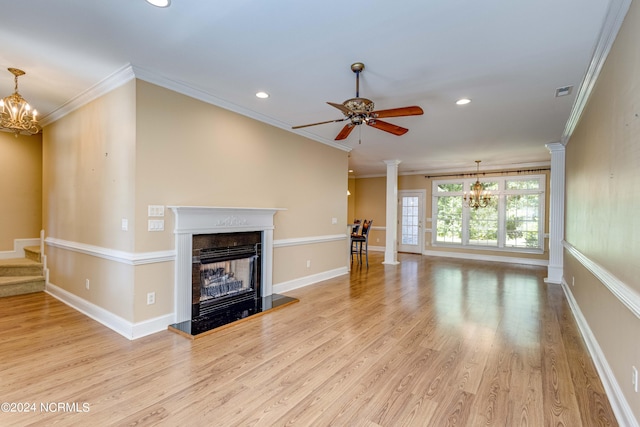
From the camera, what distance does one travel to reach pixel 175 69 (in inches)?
120

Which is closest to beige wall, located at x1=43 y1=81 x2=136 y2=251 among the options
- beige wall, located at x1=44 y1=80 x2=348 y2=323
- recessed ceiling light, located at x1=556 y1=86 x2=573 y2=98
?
beige wall, located at x1=44 y1=80 x2=348 y2=323

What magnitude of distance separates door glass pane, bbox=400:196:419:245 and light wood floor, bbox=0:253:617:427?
571 cm

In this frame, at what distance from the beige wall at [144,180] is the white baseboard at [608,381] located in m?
3.72

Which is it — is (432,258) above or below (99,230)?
below

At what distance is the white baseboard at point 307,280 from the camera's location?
4.76 meters

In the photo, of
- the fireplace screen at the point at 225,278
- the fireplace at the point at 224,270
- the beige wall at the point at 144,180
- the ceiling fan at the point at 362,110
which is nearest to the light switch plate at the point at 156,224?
the beige wall at the point at 144,180

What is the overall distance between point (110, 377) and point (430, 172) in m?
9.06

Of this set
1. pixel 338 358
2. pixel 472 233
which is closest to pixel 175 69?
pixel 338 358

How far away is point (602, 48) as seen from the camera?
2.44 meters

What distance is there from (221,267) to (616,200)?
3.96m

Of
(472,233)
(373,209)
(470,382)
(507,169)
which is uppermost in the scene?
(507,169)

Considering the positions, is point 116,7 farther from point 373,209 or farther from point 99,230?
point 373,209

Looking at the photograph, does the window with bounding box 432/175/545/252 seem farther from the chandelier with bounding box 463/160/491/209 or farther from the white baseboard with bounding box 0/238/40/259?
the white baseboard with bounding box 0/238/40/259

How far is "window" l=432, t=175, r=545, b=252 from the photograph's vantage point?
7.92 metres
